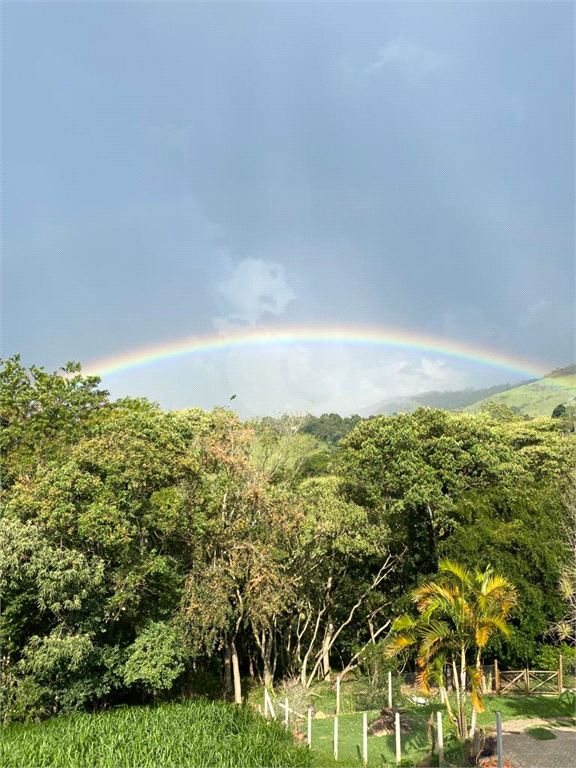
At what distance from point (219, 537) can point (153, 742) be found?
593 cm

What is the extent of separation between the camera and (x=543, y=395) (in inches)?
3270

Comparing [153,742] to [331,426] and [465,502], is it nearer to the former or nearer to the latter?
[465,502]

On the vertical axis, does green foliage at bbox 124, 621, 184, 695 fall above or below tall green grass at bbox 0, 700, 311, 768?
above

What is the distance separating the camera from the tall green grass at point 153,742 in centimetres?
924

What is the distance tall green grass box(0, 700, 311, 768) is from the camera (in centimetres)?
924

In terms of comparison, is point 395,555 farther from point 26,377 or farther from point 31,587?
point 26,377

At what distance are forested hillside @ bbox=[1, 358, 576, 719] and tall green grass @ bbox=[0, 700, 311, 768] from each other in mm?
1557

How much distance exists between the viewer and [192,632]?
14234 mm

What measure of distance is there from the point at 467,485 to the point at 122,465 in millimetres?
12305

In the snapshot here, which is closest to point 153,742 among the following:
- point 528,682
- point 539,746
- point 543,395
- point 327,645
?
point 539,746

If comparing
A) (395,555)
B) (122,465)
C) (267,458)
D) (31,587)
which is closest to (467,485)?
(395,555)

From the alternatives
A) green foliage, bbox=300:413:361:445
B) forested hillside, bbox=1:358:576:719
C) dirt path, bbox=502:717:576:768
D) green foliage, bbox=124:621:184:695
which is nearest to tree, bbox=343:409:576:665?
forested hillside, bbox=1:358:576:719

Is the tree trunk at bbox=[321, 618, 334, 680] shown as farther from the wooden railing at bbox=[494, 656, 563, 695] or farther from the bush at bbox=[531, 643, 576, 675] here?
the bush at bbox=[531, 643, 576, 675]

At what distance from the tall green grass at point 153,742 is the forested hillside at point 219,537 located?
1557 millimetres
